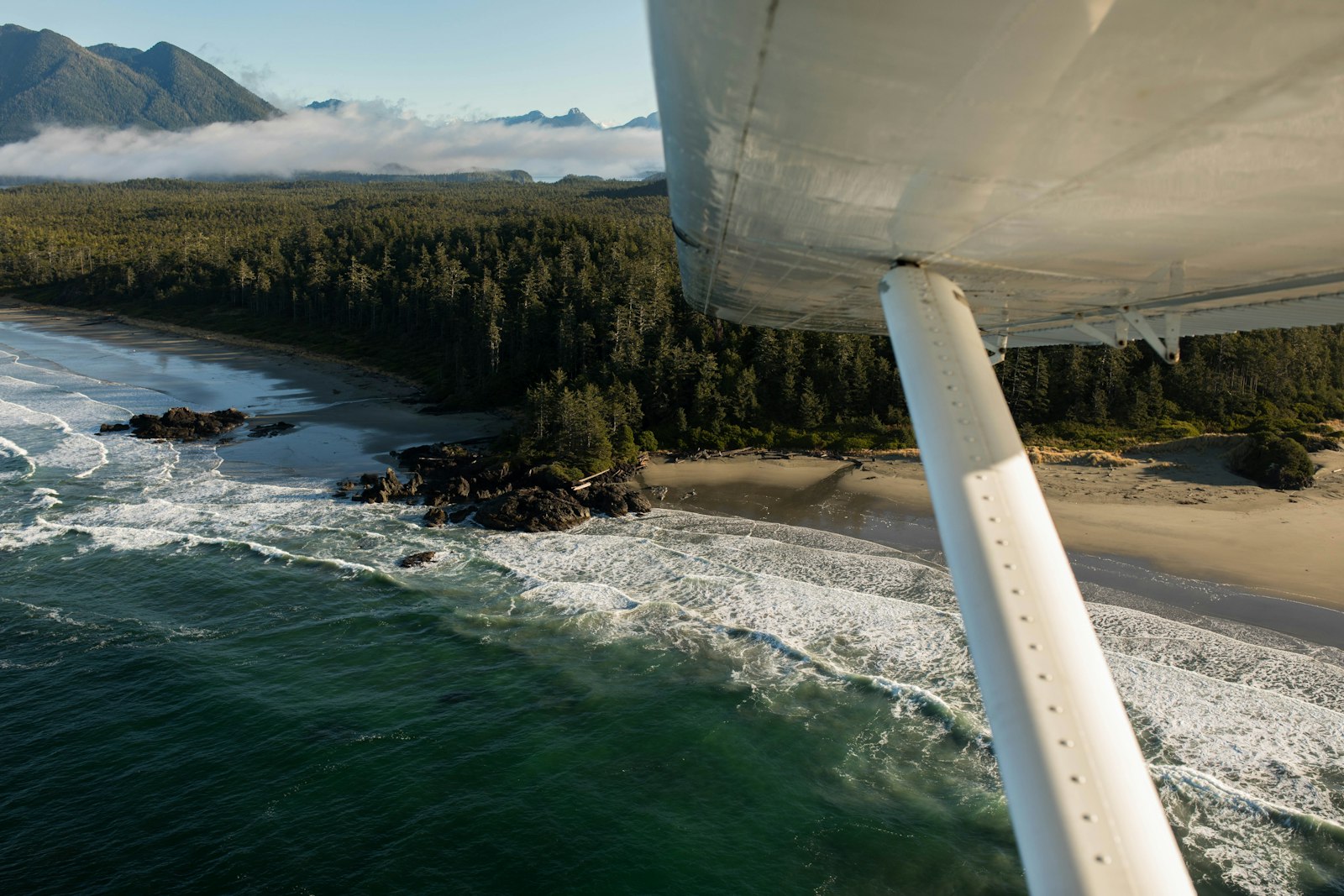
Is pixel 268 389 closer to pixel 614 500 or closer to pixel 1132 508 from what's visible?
pixel 614 500

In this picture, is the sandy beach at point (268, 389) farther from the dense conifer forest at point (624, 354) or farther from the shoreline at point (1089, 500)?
the dense conifer forest at point (624, 354)

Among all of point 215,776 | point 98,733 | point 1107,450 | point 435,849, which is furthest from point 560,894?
point 1107,450

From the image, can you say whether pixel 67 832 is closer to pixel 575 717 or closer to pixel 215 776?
pixel 215 776

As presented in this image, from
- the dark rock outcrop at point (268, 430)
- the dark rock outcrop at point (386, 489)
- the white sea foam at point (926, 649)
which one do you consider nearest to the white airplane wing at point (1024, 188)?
the white sea foam at point (926, 649)

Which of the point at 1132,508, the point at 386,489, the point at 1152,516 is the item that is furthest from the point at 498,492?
the point at 1152,516

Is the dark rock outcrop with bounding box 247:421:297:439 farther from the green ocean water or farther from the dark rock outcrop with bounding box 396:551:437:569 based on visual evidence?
the dark rock outcrop with bounding box 396:551:437:569

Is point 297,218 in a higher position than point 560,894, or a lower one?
higher
